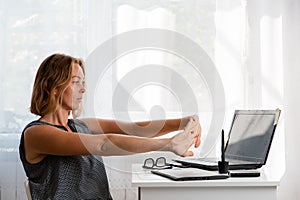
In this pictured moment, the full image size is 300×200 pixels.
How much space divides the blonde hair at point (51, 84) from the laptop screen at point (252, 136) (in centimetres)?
68

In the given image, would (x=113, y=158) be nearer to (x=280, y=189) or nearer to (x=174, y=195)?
(x=280, y=189)

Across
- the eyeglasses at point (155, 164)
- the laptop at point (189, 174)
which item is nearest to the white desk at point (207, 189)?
the laptop at point (189, 174)

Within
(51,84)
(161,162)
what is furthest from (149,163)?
(51,84)

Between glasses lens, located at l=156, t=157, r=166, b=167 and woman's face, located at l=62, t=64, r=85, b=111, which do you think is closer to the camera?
woman's face, located at l=62, t=64, r=85, b=111

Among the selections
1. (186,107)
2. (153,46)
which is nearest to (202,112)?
(186,107)

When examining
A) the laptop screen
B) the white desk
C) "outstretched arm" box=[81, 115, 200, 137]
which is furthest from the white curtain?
the white desk

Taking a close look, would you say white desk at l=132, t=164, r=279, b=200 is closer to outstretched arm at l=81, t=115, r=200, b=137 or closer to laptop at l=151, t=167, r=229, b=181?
laptop at l=151, t=167, r=229, b=181

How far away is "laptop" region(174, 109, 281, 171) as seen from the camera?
1759 mm

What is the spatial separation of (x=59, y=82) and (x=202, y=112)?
1.25 metres

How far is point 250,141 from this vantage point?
1.81 metres

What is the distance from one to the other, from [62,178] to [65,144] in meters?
0.15

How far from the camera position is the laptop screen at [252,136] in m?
1.77

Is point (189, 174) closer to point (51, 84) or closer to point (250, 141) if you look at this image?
point (250, 141)

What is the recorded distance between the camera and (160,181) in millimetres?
1497
